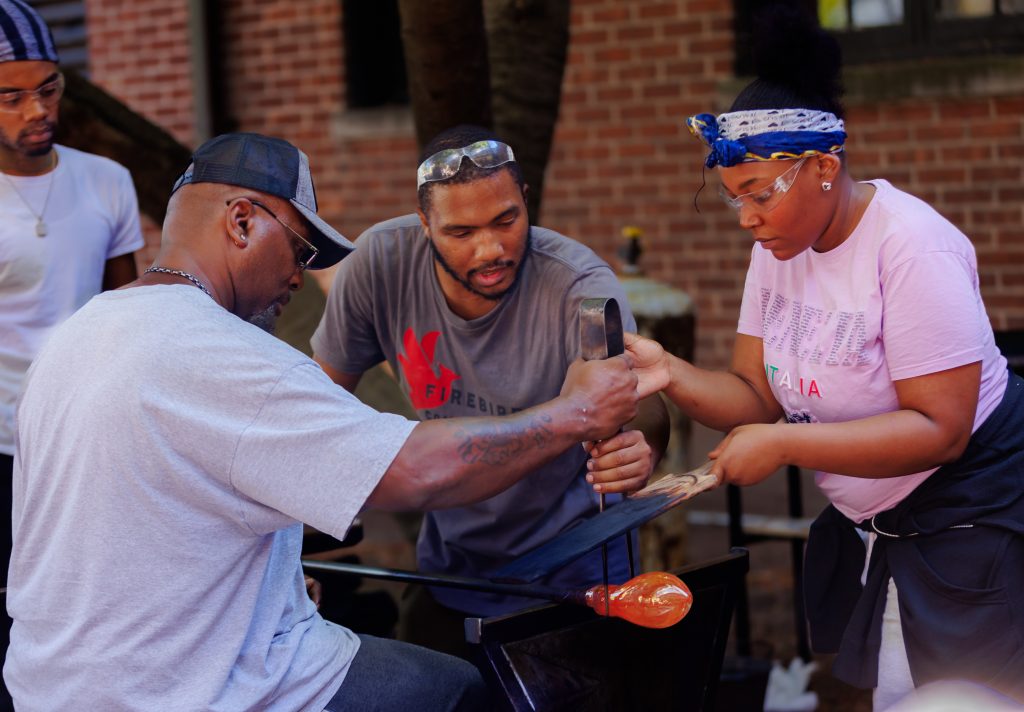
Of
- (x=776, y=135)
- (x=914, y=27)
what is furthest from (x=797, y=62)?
(x=914, y=27)

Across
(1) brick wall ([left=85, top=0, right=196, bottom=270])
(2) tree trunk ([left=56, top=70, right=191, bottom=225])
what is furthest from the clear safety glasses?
(1) brick wall ([left=85, top=0, right=196, bottom=270])

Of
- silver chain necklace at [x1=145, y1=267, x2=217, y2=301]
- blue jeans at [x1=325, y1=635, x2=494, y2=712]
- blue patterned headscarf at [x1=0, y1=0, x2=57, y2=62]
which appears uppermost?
blue patterned headscarf at [x1=0, y1=0, x2=57, y2=62]

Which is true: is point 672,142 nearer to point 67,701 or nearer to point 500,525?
point 500,525

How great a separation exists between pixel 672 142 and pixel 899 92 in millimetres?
1309

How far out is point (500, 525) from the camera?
3.16m

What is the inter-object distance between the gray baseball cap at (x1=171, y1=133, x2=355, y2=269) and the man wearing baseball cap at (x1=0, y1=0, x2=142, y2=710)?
1.42 metres

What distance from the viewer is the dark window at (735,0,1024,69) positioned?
6855 millimetres

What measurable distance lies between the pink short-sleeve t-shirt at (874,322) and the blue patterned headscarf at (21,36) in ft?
6.89

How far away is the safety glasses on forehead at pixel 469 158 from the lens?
304 cm

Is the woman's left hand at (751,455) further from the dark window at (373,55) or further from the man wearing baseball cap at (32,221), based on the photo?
the dark window at (373,55)

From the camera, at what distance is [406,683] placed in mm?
2492

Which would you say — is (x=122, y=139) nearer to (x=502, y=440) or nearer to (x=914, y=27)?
(x=502, y=440)

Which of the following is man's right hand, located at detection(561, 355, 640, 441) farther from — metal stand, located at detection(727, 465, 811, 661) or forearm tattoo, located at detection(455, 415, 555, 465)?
metal stand, located at detection(727, 465, 811, 661)

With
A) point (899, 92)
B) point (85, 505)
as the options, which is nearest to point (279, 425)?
point (85, 505)
